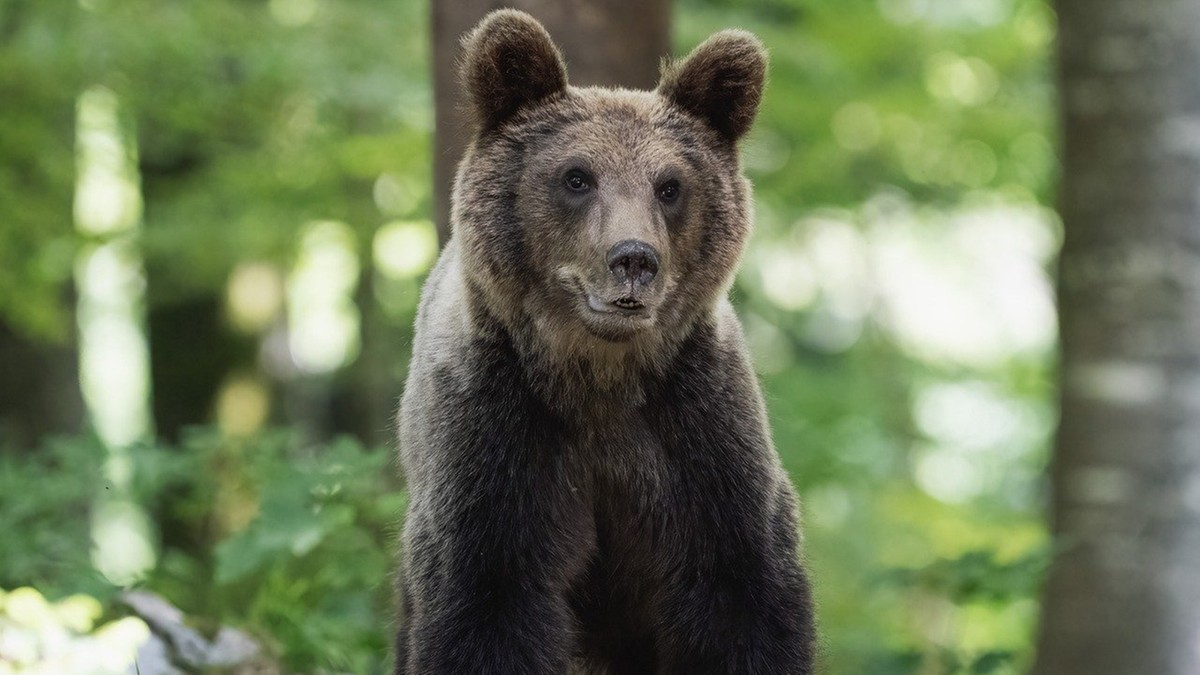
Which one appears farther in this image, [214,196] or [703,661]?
[214,196]

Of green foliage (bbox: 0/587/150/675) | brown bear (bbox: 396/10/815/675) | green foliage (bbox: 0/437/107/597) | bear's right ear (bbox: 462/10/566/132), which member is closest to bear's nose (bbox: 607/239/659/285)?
brown bear (bbox: 396/10/815/675)

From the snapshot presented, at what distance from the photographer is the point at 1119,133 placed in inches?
270

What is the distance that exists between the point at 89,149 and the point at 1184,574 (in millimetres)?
8384

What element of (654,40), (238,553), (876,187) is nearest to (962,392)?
(876,187)

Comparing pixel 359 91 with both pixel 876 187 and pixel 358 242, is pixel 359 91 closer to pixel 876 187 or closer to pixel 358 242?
pixel 358 242

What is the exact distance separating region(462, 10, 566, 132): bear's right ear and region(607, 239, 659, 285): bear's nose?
28.3 inches

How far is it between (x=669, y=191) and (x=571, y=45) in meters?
2.07

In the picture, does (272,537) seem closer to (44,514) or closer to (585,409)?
(585,409)

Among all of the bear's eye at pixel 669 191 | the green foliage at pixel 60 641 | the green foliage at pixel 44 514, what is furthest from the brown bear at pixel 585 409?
the green foliage at pixel 44 514

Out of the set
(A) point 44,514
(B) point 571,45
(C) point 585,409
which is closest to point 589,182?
(C) point 585,409

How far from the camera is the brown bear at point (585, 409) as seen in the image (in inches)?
152

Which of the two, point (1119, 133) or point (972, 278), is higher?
point (1119, 133)

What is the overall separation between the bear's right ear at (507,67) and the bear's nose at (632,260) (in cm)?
72

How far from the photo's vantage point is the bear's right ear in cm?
388
